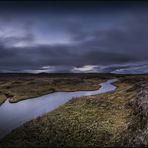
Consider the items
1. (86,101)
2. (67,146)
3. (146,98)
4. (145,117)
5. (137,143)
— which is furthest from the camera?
(86,101)

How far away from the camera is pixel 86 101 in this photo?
5878 cm

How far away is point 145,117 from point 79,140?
870 cm

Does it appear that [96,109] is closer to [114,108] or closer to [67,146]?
[114,108]

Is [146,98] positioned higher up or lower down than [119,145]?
higher up

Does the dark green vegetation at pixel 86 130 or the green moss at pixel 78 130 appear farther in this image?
the green moss at pixel 78 130

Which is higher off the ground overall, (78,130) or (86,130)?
(78,130)

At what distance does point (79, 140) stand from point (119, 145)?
5373 mm

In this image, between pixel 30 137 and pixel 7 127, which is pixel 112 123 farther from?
pixel 7 127

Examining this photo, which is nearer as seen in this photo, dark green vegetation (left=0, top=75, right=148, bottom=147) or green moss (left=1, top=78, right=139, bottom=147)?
dark green vegetation (left=0, top=75, right=148, bottom=147)

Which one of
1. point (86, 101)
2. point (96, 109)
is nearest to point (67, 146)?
point (96, 109)

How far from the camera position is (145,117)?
113ft

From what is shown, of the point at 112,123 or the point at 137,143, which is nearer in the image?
the point at 137,143

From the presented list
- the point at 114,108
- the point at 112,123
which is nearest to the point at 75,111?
the point at 114,108

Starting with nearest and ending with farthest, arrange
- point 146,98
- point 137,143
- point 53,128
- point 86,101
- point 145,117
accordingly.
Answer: point 137,143 < point 145,117 < point 53,128 < point 146,98 < point 86,101
